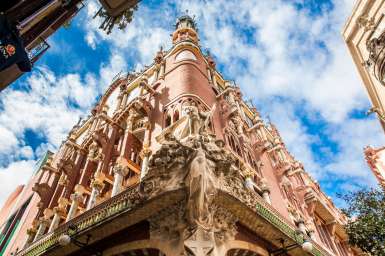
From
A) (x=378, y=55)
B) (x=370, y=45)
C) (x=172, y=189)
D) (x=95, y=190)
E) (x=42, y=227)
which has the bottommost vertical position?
(x=172, y=189)

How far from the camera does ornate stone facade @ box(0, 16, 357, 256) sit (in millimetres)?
A: 8453

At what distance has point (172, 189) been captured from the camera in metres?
8.53

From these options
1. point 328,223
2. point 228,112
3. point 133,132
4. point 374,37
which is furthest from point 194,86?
point 328,223

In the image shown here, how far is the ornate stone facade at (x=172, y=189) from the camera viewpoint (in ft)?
27.7

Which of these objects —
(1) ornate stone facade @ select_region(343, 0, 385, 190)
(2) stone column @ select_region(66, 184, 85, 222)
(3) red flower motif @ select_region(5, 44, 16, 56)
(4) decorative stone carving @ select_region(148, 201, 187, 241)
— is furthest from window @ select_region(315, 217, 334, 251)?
(3) red flower motif @ select_region(5, 44, 16, 56)

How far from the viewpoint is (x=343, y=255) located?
2389 centimetres

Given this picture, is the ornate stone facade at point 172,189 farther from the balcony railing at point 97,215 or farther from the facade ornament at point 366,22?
the facade ornament at point 366,22

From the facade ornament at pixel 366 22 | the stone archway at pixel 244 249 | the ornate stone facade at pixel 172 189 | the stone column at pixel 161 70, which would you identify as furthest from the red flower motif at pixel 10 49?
the facade ornament at pixel 366 22

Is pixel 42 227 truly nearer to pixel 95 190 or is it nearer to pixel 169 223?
pixel 95 190

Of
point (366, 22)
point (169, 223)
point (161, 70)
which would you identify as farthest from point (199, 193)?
point (366, 22)

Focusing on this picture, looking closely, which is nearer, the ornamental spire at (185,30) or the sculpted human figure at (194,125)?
the sculpted human figure at (194,125)

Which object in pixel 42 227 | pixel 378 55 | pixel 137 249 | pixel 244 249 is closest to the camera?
pixel 137 249

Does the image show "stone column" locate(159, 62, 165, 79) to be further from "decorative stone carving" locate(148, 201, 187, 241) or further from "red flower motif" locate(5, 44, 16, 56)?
"decorative stone carving" locate(148, 201, 187, 241)

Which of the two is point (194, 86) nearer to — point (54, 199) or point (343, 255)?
point (54, 199)
